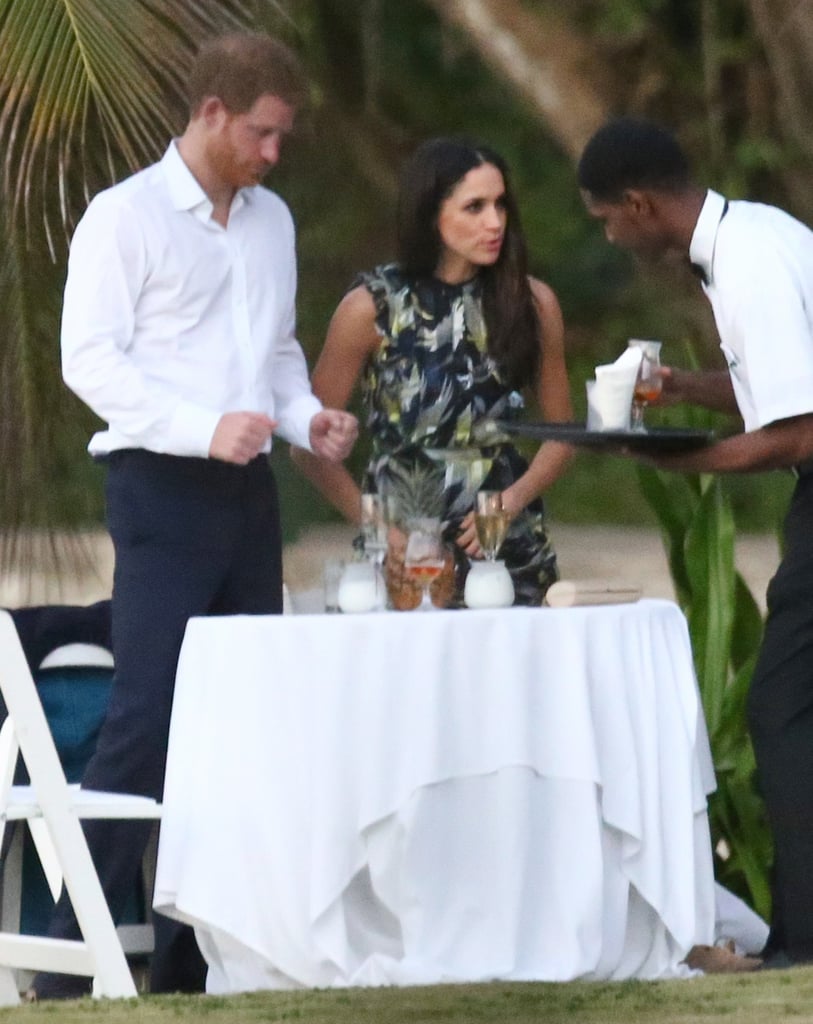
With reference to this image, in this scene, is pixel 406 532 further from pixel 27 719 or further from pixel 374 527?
pixel 27 719

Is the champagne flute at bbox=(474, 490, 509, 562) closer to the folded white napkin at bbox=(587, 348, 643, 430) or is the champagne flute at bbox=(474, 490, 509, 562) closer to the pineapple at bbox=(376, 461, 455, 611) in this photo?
the pineapple at bbox=(376, 461, 455, 611)

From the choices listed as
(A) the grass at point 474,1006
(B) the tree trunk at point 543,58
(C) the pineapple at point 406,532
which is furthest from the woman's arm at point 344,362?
(B) the tree trunk at point 543,58

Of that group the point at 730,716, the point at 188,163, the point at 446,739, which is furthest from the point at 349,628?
the point at 730,716

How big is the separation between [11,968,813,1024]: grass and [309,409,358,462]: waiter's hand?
1.07m

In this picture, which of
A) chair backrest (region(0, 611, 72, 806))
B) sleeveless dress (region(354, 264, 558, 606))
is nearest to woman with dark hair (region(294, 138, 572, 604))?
sleeveless dress (region(354, 264, 558, 606))

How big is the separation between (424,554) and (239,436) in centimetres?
41

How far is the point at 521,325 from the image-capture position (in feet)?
15.0

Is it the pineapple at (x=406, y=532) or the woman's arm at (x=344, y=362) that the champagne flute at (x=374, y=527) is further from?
the woman's arm at (x=344, y=362)

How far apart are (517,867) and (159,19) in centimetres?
259

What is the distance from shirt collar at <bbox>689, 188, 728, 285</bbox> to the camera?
398 centimetres

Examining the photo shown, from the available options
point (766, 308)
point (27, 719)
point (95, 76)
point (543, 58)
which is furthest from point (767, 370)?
point (543, 58)

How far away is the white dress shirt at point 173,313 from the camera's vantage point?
418 cm

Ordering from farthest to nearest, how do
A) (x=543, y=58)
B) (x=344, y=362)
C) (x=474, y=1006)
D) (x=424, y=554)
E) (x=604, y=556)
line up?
(x=604, y=556), (x=543, y=58), (x=344, y=362), (x=424, y=554), (x=474, y=1006)

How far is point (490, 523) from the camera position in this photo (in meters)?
4.06
